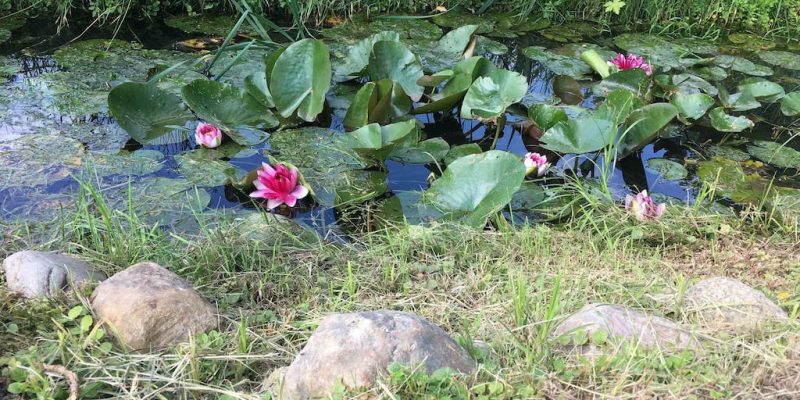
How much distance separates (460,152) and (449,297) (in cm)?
104

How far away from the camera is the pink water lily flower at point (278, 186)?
2486 millimetres

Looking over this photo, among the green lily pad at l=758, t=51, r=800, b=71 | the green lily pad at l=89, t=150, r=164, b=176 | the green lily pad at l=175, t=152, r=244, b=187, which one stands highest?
the green lily pad at l=89, t=150, r=164, b=176

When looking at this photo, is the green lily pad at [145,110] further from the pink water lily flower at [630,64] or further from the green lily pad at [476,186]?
the pink water lily flower at [630,64]

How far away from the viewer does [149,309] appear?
1.62m

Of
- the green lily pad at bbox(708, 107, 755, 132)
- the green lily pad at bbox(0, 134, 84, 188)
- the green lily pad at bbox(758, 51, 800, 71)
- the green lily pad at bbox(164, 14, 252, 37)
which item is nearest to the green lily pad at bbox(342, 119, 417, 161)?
the green lily pad at bbox(0, 134, 84, 188)

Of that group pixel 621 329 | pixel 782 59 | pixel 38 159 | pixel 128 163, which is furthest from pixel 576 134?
pixel 782 59

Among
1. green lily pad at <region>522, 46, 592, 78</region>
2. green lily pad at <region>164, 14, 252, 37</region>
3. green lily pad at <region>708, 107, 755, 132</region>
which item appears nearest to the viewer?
green lily pad at <region>708, 107, 755, 132</region>

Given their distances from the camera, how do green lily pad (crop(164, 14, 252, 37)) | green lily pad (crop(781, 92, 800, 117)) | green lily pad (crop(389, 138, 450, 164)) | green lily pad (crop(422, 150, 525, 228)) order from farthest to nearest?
green lily pad (crop(164, 14, 252, 37)) < green lily pad (crop(781, 92, 800, 117)) < green lily pad (crop(389, 138, 450, 164)) < green lily pad (crop(422, 150, 525, 228))

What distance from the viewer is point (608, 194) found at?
2588 mm

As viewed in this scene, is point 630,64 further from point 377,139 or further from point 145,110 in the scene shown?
point 145,110

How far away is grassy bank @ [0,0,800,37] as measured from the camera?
460cm

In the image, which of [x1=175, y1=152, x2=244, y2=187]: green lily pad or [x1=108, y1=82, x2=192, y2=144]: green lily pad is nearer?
[x1=175, y1=152, x2=244, y2=187]: green lily pad

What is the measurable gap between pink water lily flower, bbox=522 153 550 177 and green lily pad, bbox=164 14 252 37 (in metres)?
2.29

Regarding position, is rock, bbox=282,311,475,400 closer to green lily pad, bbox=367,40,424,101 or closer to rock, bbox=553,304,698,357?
rock, bbox=553,304,698,357
